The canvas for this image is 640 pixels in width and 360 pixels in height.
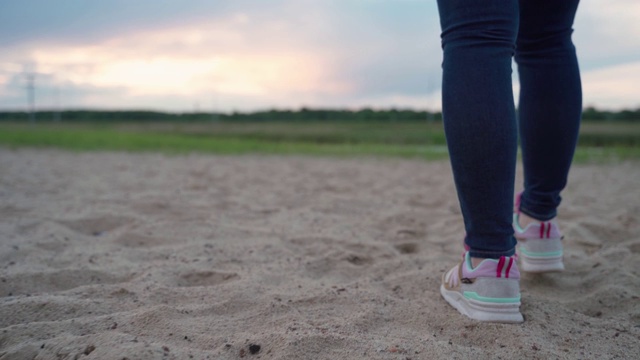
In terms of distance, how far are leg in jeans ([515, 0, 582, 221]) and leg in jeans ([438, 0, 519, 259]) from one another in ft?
1.34

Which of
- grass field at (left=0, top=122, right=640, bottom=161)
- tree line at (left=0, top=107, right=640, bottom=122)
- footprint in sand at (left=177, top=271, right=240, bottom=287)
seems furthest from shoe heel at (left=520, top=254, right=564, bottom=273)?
tree line at (left=0, top=107, right=640, bottom=122)

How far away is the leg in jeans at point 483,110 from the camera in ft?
4.14

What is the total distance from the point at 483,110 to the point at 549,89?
1.81 ft

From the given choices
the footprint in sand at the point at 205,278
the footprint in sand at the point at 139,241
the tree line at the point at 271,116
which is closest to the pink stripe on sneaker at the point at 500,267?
the footprint in sand at the point at 205,278

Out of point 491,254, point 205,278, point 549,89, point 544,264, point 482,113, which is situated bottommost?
point 205,278

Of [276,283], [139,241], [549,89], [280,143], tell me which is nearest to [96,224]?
[139,241]

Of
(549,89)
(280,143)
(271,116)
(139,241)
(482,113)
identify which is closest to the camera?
(482,113)

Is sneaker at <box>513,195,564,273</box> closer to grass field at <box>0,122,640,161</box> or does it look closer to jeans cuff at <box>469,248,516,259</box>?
jeans cuff at <box>469,248,516,259</box>

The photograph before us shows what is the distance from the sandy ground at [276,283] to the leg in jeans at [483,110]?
0.31 meters

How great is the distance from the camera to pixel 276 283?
1719 millimetres

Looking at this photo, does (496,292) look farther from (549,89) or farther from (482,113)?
(549,89)

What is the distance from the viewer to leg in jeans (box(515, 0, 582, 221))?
1.63m

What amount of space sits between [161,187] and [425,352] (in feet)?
11.0

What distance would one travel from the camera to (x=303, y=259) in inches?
79.8
